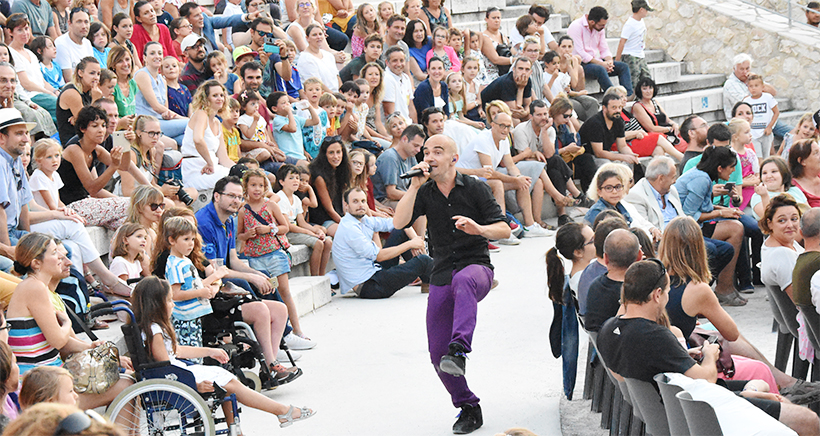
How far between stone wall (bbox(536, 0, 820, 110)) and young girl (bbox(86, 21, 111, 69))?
843 centimetres

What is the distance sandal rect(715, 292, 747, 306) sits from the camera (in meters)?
7.60

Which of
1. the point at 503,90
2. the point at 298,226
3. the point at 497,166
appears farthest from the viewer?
the point at 503,90

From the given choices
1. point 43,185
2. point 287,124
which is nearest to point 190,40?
point 287,124

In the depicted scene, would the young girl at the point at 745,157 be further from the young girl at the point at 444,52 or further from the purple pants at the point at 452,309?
the young girl at the point at 444,52

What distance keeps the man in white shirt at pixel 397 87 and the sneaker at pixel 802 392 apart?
6.84 meters

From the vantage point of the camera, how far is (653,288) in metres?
4.11

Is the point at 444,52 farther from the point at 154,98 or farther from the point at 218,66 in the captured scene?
the point at 154,98

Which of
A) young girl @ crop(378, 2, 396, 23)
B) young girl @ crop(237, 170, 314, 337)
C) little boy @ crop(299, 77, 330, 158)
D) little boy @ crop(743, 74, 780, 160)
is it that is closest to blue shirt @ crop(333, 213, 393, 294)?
young girl @ crop(237, 170, 314, 337)

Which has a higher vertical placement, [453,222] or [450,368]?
[453,222]

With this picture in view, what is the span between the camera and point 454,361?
5039mm

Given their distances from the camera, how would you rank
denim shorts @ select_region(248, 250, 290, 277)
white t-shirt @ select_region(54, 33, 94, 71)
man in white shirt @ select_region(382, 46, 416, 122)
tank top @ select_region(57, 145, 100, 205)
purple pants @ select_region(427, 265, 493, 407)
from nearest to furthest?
purple pants @ select_region(427, 265, 493, 407) < tank top @ select_region(57, 145, 100, 205) < denim shorts @ select_region(248, 250, 290, 277) < white t-shirt @ select_region(54, 33, 94, 71) < man in white shirt @ select_region(382, 46, 416, 122)

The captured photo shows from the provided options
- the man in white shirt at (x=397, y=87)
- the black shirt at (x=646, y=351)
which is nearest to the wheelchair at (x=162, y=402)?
the black shirt at (x=646, y=351)

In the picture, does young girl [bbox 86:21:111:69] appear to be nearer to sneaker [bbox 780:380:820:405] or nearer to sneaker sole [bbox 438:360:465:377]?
sneaker sole [bbox 438:360:465:377]

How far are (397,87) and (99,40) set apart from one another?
3.43 m
